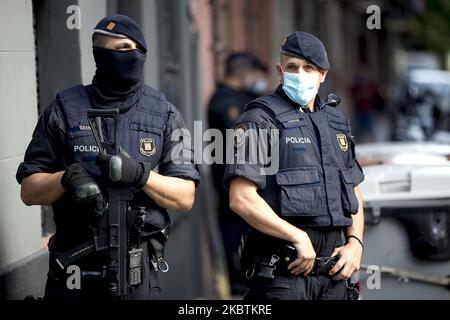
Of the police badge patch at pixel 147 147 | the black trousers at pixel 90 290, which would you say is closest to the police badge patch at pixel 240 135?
the police badge patch at pixel 147 147

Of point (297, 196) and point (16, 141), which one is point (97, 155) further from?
point (16, 141)

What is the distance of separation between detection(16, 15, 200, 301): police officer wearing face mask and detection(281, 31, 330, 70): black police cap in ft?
2.12

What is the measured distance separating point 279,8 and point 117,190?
14317 mm

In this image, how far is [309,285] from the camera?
15.1ft

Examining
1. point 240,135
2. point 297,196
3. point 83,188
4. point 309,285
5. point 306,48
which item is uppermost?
point 306,48

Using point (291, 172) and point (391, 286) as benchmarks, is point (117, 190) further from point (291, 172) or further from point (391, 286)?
point (391, 286)

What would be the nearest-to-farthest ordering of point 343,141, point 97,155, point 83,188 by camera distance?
point 83,188 → point 97,155 → point 343,141

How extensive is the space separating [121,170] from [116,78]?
0.48 metres

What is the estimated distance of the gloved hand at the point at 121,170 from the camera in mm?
4105

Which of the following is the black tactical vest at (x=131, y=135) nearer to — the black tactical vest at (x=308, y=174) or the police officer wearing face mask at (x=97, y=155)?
the police officer wearing face mask at (x=97, y=155)

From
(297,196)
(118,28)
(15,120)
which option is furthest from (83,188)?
(15,120)

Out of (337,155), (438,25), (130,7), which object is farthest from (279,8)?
(438,25)

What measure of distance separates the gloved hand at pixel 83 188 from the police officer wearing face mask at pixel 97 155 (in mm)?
47
